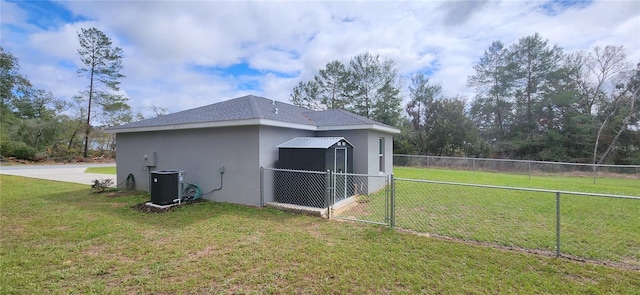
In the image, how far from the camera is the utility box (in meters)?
6.68

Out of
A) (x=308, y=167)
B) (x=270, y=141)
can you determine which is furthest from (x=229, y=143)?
(x=308, y=167)

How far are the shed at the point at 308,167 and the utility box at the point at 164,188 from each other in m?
2.71

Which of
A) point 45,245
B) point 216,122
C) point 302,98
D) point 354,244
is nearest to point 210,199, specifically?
point 216,122

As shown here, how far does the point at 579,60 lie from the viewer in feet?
66.8

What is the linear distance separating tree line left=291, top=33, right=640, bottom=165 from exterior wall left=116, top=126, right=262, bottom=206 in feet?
64.2

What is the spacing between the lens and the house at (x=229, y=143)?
22.7 ft

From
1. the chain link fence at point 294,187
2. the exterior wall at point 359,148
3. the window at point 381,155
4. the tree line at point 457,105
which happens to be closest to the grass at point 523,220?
the chain link fence at point 294,187

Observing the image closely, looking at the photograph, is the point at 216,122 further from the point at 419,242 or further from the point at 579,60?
the point at 579,60

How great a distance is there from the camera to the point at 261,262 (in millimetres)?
3637

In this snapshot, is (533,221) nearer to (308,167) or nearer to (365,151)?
(365,151)

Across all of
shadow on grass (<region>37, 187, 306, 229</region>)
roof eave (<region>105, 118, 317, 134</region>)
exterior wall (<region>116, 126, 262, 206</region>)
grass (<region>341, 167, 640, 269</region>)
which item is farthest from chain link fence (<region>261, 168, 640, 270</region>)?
roof eave (<region>105, 118, 317, 134</region>)

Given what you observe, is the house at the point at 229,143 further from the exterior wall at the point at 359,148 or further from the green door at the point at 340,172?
the green door at the point at 340,172

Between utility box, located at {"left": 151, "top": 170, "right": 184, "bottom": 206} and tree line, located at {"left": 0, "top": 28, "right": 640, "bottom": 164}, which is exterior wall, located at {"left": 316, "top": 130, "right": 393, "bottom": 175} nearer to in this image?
utility box, located at {"left": 151, "top": 170, "right": 184, "bottom": 206}

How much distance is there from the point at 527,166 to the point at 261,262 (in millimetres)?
17640
